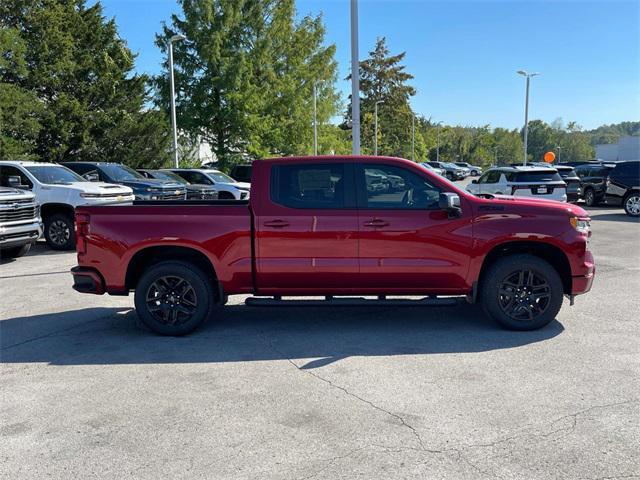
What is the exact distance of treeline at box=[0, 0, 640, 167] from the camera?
91.2 feet

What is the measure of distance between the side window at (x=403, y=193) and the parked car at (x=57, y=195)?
27.4 feet

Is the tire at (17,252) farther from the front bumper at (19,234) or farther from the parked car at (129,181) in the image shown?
the parked car at (129,181)

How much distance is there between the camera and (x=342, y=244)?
575cm

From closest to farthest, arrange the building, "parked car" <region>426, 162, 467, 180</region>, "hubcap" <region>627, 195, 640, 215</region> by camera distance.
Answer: "hubcap" <region>627, 195, 640, 215</region> < "parked car" <region>426, 162, 467, 180</region> < the building

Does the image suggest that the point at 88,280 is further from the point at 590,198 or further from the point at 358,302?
the point at 590,198

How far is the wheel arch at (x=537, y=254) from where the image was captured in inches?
231

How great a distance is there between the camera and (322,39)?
35.6m

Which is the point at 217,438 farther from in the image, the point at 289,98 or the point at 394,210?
the point at 289,98

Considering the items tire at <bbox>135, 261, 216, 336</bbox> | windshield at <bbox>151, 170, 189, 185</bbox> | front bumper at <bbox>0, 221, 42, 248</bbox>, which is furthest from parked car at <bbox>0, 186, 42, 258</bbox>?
windshield at <bbox>151, 170, 189, 185</bbox>

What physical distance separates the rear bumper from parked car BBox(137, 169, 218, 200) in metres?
11.9

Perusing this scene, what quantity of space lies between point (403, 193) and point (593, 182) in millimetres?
18764

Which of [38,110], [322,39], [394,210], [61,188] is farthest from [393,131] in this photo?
[394,210]

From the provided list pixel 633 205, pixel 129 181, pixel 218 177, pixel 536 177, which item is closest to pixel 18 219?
pixel 129 181

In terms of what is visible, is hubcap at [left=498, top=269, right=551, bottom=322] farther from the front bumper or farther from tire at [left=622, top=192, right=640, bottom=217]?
tire at [left=622, top=192, right=640, bottom=217]
